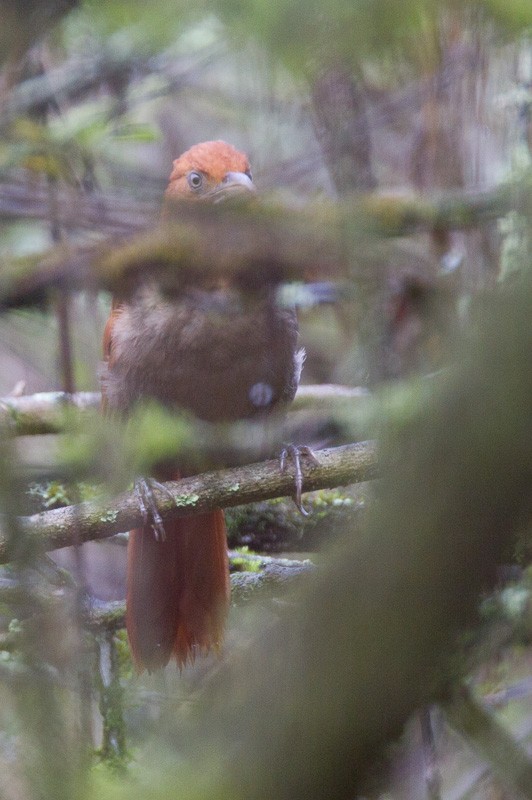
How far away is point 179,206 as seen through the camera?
1524 mm

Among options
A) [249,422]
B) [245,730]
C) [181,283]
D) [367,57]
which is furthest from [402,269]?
[245,730]

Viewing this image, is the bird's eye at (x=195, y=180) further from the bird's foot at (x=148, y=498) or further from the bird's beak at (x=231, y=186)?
the bird's foot at (x=148, y=498)

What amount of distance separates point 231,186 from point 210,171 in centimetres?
13

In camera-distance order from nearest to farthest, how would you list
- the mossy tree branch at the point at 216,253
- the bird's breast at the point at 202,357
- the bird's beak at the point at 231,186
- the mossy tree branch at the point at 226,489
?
the mossy tree branch at the point at 216,253 < the mossy tree branch at the point at 226,489 < the bird's breast at the point at 202,357 < the bird's beak at the point at 231,186

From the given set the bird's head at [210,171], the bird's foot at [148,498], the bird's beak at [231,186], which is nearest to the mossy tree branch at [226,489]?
the bird's foot at [148,498]

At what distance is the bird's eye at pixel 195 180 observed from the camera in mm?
3232

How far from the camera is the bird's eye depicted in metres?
A: 3.23

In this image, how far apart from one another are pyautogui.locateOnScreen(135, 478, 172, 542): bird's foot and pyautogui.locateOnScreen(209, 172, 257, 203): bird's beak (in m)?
1.05

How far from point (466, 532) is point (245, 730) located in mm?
277

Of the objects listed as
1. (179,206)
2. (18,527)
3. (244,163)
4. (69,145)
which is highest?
(244,163)

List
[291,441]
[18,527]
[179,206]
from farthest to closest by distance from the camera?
[291,441] → [179,206] → [18,527]

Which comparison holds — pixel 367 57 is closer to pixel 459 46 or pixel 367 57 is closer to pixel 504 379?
pixel 504 379

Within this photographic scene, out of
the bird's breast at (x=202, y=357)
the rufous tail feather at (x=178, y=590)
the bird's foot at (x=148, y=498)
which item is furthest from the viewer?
the bird's breast at (x=202, y=357)

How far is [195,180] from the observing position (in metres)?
3.24
